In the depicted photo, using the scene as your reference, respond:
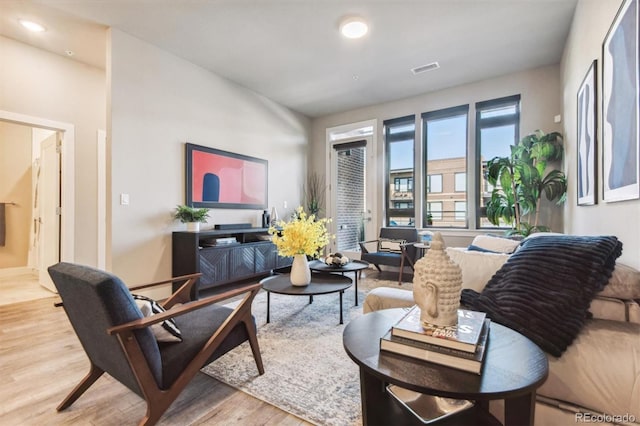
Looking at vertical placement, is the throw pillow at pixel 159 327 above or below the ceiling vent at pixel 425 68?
below

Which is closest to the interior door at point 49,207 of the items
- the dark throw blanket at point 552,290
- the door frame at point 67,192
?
the door frame at point 67,192

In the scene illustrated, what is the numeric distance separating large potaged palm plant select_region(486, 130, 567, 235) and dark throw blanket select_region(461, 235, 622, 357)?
8.06 ft

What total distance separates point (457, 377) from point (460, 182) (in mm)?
4401

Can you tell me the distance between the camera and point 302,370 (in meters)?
1.89

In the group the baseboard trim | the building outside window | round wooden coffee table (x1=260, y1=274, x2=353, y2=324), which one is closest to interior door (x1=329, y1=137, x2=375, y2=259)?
the building outside window

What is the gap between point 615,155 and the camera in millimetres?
1700

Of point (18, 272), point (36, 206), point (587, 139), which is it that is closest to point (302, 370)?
point (587, 139)

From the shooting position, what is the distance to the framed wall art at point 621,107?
1408 millimetres

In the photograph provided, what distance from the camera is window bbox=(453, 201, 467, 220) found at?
15.3 feet

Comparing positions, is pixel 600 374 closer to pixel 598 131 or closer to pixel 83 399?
pixel 598 131

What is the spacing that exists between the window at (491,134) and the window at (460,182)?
0.63 feet

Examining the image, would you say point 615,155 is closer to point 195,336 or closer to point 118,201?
point 195,336

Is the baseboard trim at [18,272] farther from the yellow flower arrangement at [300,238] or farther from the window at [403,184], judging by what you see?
the window at [403,184]

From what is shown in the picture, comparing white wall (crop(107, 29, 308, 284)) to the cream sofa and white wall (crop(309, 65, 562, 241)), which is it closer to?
white wall (crop(309, 65, 562, 241))
